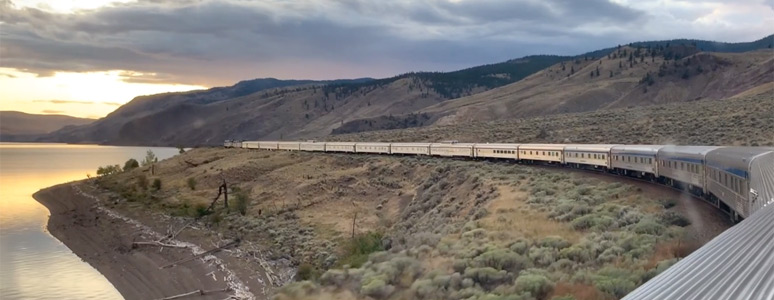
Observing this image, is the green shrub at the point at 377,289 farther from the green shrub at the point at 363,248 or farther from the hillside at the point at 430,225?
the green shrub at the point at 363,248

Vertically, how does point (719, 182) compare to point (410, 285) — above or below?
above

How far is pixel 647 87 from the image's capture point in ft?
503

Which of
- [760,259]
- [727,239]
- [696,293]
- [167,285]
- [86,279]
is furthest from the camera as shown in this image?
[86,279]

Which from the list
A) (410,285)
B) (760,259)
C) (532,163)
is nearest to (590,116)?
(532,163)

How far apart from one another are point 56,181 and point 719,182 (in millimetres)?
99053

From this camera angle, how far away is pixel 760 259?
734 cm

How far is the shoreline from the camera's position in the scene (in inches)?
1248

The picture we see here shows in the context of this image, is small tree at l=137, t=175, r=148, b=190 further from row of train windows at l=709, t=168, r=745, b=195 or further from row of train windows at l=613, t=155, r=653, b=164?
row of train windows at l=709, t=168, r=745, b=195

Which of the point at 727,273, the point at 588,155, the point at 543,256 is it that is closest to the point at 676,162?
the point at 588,155

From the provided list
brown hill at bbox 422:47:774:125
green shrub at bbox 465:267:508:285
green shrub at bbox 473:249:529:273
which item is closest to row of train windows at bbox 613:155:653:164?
green shrub at bbox 473:249:529:273

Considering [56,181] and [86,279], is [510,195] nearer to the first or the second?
[86,279]

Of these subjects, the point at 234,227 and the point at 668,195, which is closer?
the point at 668,195

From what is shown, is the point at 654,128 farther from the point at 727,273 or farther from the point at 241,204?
the point at 727,273

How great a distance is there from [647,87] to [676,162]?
441 feet
